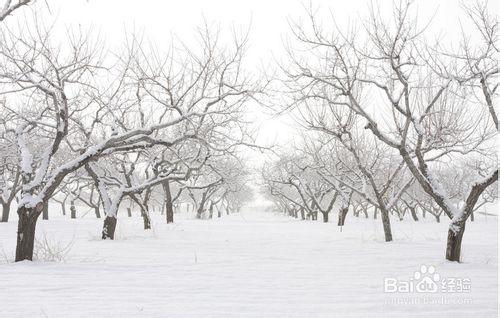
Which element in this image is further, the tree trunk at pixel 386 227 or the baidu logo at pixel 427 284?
the tree trunk at pixel 386 227

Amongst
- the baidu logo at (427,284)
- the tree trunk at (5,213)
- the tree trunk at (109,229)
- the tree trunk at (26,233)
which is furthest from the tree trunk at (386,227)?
the tree trunk at (5,213)

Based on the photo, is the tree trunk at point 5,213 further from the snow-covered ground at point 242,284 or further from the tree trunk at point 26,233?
the tree trunk at point 26,233

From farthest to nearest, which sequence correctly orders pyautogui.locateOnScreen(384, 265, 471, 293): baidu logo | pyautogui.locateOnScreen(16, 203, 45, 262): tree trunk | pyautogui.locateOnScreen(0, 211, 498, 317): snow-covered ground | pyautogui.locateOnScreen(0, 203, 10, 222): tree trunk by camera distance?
pyautogui.locateOnScreen(0, 203, 10, 222): tree trunk < pyautogui.locateOnScreen(16, 203, 45, 262): tree trunk < pyautogui.locateOnScreen(384, 265, 471, 293): baidu logo < pyautogui.locateOnScreen(0, 211, 498, 317): snow-covered ground

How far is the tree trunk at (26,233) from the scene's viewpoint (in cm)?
635

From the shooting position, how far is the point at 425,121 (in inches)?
378

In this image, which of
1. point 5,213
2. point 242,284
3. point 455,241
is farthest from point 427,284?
point 5,213

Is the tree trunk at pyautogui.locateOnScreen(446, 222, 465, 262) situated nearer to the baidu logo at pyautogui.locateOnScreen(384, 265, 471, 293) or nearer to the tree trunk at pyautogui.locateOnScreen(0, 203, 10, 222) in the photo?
the baidu logo at pyautogui.locateOnScreen(384, 265, 471, 293)

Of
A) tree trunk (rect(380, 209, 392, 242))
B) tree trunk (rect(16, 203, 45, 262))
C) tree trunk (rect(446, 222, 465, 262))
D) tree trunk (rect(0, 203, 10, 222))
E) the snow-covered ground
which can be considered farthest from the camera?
tree trunk (rect(0, 203, 10, 222))

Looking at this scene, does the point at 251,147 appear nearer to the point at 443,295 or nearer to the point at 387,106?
the point at 387,106

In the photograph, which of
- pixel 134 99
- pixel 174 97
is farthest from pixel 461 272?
pixel 134 99

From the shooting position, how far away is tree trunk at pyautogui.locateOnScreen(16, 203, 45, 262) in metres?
6.35

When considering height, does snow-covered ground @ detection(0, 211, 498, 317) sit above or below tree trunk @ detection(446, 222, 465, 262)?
below

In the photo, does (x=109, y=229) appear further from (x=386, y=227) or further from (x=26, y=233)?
(x=386, y=227)

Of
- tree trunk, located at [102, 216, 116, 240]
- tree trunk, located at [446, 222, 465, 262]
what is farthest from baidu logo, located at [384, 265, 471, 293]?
tree trunk, located at [102, 216, 116, 240]
